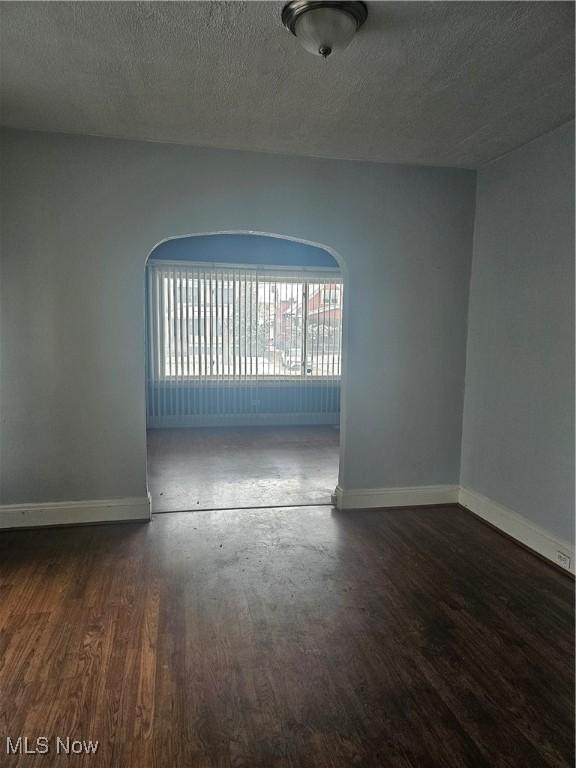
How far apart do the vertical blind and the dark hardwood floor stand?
356cm

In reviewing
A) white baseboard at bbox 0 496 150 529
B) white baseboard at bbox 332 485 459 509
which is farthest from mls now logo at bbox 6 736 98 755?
white baseboard at bbox 332 485 459 509

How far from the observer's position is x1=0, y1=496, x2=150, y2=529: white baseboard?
3260 millimetres

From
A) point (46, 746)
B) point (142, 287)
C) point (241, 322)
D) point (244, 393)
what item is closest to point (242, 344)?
point (241, 322)

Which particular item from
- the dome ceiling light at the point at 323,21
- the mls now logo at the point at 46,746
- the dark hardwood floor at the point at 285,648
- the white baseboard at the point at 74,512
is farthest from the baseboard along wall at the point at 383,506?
the dome ceiling light at the point at 323,21

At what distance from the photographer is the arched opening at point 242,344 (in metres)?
6.50

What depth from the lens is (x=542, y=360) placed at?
2998 millimetres

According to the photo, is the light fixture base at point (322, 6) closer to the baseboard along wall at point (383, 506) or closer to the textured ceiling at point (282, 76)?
the textured ceiling at point (282, 76)

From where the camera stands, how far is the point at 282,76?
89.1 inches

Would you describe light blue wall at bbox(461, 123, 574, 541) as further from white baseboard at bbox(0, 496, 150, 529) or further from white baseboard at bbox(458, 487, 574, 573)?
white baseboard at bbox(0, 496, 150, 529)

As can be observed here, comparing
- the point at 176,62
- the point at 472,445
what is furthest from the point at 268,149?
the point at 472,445

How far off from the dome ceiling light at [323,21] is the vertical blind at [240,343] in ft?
14.9

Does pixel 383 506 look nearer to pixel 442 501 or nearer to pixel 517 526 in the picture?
pixel 442 501

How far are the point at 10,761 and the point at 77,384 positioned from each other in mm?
2173

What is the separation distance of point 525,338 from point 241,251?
4.50 meters
